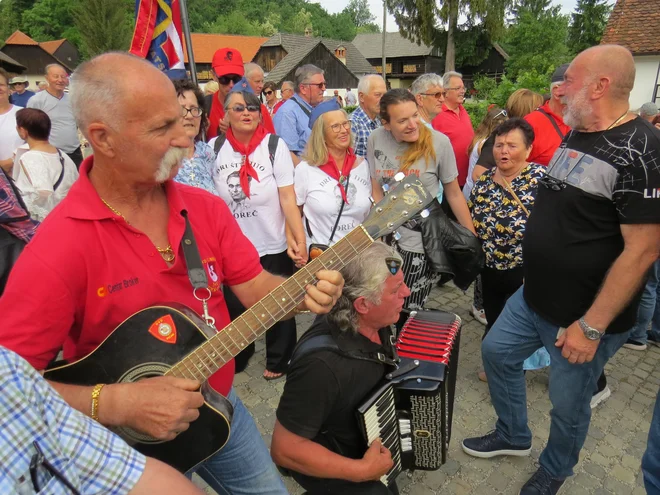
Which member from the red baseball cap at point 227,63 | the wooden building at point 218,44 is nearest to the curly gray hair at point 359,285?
the red baseball cap at point 227,63

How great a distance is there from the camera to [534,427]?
332 cm

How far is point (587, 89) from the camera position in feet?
6.98

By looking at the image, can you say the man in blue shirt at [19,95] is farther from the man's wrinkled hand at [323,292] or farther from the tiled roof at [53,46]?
the tiled roof at [53,46]

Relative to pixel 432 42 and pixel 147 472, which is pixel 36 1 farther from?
pixel 147 472

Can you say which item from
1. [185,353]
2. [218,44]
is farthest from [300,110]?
[218,44]

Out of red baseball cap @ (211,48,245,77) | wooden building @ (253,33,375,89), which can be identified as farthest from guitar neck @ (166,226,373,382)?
wooden building @ (253,33,375,89)

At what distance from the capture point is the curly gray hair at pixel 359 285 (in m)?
2.14

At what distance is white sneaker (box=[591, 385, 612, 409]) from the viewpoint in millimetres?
3502

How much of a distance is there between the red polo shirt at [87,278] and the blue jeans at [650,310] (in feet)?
12.2

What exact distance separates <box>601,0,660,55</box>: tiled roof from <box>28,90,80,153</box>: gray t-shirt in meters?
20.5

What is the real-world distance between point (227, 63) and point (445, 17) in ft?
104

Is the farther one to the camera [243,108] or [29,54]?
[29,54]

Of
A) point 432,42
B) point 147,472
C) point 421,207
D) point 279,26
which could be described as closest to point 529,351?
point 421,207

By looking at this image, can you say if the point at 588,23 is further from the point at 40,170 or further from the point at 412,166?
the point at 40,170
